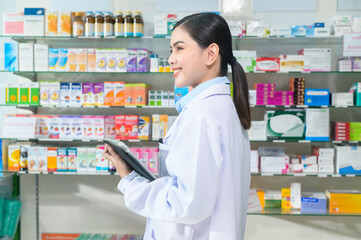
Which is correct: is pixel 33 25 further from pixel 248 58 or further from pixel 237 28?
pixel 248 58

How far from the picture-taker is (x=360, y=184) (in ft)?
13.9

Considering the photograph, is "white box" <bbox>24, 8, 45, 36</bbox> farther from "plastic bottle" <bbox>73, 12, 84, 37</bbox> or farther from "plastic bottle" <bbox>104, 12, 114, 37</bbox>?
"plastic bottle" <bbox>104, 12, 114, 37</bbox>

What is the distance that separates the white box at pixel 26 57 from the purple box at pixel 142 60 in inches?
44.1

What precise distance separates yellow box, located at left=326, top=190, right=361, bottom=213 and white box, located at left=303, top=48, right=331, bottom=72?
128 cm

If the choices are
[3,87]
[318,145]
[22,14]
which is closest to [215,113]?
[318,145]

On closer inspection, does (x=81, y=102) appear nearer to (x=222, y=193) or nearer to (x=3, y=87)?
(x=3, y=87)

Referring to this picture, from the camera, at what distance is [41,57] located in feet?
13.3

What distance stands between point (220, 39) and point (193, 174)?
53 centimetres

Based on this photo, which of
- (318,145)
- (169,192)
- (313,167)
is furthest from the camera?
(318,145)

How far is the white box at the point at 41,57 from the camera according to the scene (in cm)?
405

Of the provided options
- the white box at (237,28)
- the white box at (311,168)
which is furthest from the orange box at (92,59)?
the white box at (311,168)

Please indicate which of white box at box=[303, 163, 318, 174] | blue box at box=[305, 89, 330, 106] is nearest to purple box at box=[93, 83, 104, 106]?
blue box at box=[305, 89, 330, 106]

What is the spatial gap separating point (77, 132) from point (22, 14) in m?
1.37

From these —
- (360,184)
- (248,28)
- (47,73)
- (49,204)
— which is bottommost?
(49,204)
